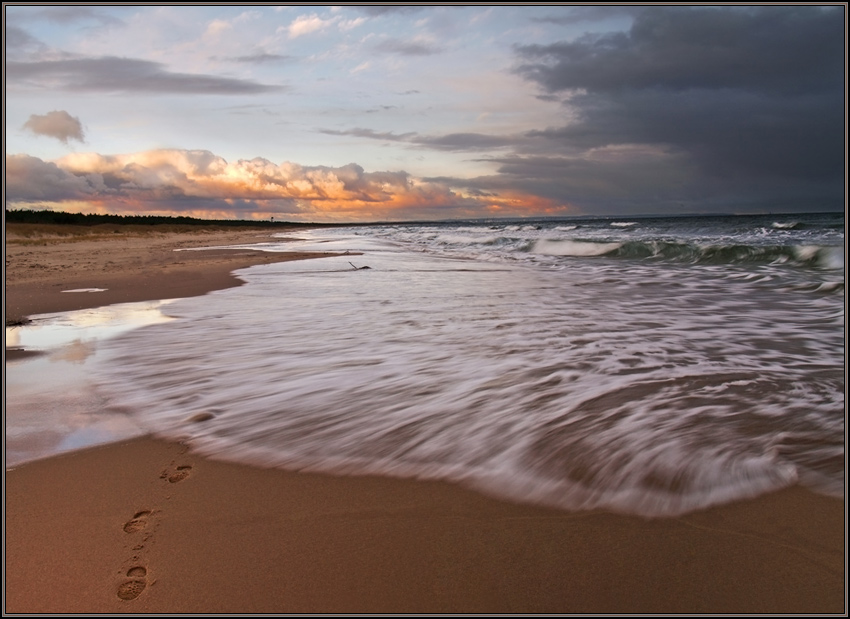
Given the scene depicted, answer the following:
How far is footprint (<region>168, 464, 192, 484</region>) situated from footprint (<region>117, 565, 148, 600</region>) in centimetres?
61

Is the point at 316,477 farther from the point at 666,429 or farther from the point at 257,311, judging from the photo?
the point at 257,311

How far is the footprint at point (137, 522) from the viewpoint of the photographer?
194cm

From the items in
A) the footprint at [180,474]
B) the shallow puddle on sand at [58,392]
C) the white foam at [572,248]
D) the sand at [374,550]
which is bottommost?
the sand at [374,550]

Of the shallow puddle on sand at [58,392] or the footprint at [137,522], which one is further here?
the shallow puddle on sand at [58,392]

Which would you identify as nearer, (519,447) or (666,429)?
(519,447)

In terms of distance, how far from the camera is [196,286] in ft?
29.5

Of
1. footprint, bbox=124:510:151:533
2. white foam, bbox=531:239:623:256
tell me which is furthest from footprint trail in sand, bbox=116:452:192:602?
white foam, bbox=531:239:623:256

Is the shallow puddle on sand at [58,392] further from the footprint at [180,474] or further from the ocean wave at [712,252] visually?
the ocean wave at [712,252]

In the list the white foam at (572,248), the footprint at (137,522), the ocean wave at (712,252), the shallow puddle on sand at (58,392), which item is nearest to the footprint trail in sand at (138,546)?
the footprint at (137,522)

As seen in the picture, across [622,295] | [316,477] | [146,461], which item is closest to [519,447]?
[316,477]

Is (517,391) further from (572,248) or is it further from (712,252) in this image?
(572,248)

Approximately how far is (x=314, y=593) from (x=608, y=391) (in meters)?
2.38

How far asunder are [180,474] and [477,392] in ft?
5.83

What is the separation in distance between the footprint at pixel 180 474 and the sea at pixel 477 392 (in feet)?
0.62
